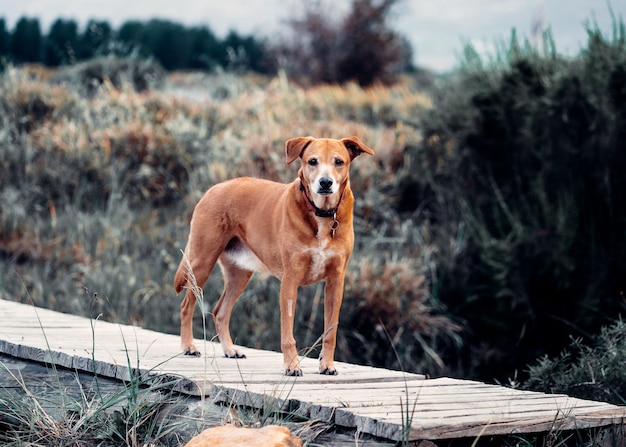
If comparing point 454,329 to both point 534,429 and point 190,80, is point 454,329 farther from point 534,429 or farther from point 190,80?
point 190,80

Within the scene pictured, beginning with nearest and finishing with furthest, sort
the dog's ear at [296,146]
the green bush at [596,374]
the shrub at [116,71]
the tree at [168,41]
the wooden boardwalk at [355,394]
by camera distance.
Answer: the wooden boardwalk at [355,394] → the dog's ear at [296,146] → the green bush at [596,374] → the shrub at [116,71] → the tree at [168,41]

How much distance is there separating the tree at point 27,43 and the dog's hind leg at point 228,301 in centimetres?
2134

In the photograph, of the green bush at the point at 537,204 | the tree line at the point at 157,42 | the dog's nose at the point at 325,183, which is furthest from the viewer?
the tree line at the point at 157,42

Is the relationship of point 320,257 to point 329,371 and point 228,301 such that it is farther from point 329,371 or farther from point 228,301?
point 228,301

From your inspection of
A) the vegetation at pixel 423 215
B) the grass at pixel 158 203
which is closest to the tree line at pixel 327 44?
the grass at pixel 158 203

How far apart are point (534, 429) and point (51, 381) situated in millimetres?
2382

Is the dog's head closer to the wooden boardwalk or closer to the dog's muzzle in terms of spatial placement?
the dog's muzzle

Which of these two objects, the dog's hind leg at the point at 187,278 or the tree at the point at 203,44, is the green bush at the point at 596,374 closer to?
the dog's hind leg at the point at 187,278

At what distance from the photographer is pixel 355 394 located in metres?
4.12

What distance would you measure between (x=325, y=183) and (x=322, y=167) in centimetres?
11

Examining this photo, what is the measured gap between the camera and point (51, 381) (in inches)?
182

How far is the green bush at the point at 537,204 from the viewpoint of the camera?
836 cm

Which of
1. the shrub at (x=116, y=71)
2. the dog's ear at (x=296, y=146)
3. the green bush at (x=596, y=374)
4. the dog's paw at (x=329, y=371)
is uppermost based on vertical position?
the shrub at (x=116, y=71)

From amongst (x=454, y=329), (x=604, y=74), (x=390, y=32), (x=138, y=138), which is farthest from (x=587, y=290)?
(x=390, y=32)
